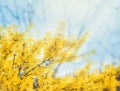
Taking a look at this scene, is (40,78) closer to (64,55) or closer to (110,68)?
(64,55)

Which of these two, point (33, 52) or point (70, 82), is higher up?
point (33, 52)

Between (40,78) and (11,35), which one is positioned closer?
(11,35)

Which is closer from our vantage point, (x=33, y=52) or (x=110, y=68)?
(x=33, y=52)

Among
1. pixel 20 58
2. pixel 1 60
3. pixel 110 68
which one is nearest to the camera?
pixel 1 60

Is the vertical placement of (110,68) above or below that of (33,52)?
below

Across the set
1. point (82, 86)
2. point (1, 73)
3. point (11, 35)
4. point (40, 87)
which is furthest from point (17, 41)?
point (82, 86)

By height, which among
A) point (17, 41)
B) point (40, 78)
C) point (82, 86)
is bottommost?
point (82, 86)

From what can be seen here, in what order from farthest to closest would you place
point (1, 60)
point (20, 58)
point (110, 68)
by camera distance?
point (110, 68)
point (20, 58)
point (1, 60)

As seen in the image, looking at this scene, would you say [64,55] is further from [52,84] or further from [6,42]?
[6,42]

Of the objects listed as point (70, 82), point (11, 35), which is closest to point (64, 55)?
point (70, 82)
